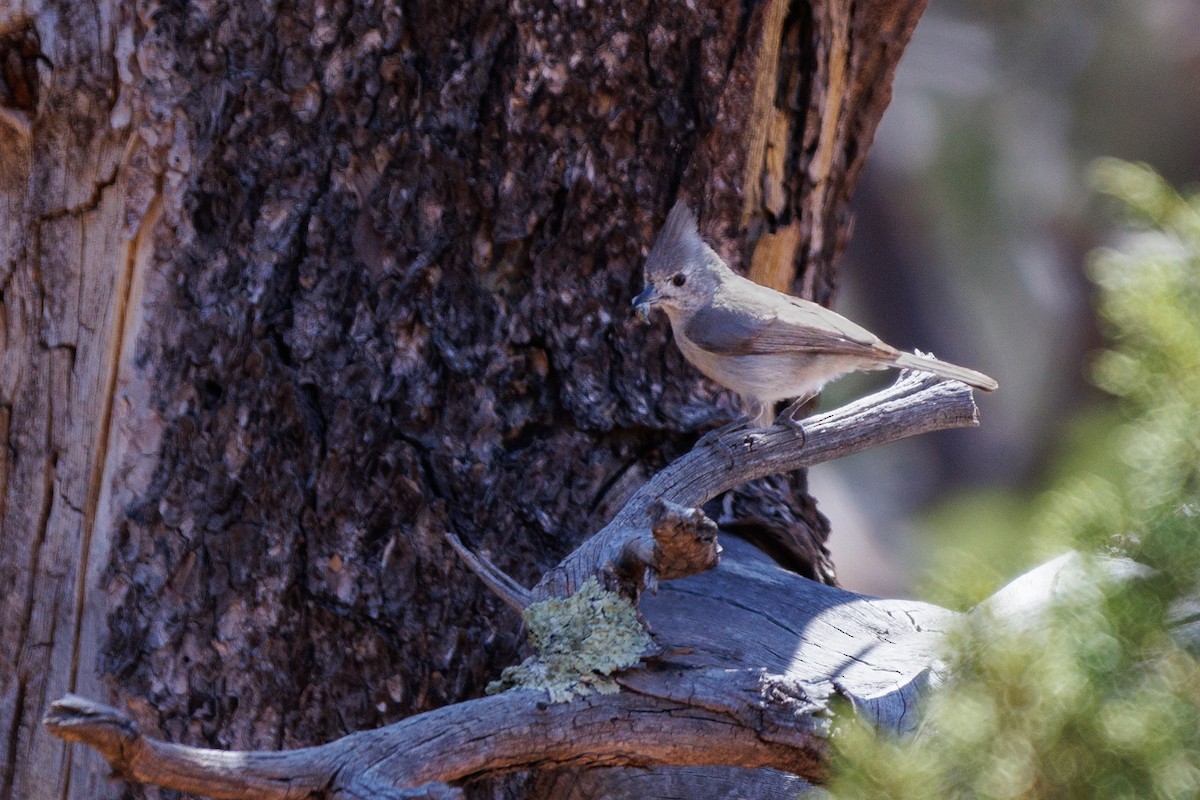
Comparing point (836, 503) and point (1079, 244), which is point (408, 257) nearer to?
point (836, 503)

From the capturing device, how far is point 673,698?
5.77ft

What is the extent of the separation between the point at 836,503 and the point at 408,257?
6658 millimetres

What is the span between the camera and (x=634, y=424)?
8.51ft

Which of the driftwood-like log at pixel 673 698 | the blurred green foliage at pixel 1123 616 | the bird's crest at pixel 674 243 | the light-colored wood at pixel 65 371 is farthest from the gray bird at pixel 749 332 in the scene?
the blurred green foliage at pixel 1123 616

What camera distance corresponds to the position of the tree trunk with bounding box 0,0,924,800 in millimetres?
2318

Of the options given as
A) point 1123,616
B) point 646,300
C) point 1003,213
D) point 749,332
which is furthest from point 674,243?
point 1003,213

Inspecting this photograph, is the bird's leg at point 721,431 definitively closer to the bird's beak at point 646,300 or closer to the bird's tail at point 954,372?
the bird's beak at point 646,300

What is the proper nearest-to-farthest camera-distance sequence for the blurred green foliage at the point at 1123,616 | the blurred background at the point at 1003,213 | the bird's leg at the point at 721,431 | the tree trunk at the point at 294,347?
1. the blurred green foliage at the point at 1123,616
2. the tree trunk at the point at 294,347
3. the bird's leg at the point at 721,431
4. the blurred background at the point at 1003,213

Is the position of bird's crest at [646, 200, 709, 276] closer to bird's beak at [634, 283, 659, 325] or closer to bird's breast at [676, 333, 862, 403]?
bird's beak at [634, 283, 659, 325]

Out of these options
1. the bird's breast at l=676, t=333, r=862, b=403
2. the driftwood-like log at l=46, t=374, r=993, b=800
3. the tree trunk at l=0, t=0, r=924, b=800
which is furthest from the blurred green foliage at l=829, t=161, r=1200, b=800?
the bird's breast at l=676, t=333, r=862, b=403

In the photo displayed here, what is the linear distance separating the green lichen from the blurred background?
663cm

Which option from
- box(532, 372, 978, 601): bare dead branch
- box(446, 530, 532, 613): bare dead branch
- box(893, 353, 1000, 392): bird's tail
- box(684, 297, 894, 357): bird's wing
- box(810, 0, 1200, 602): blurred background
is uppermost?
box(810, 0, 1200, 602): blurred background

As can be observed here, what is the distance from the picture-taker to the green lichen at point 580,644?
5.79 feet

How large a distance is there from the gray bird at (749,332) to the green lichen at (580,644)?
923 mm
